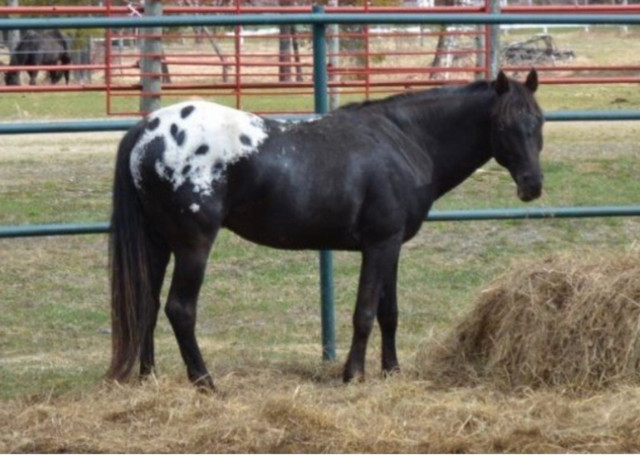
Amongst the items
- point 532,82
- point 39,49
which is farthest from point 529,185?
point 39,49

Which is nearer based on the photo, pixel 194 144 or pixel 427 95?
pixel 194 144

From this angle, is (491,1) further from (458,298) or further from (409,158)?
(409,158)

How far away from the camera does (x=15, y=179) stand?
13.2m

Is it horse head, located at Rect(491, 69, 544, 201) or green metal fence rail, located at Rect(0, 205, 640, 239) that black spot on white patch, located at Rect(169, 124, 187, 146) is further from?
horse head, located at Rect(491, 69, 544, 201)

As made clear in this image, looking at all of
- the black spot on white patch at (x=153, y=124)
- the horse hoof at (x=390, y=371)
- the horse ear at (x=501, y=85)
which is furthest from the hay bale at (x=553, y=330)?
the black spot on white patch at (x=153, y=124)

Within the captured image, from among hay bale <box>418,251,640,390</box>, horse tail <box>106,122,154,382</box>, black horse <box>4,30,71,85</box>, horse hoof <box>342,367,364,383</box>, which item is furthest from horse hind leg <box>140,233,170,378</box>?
→ black horse <box>4,30,71,85</box>

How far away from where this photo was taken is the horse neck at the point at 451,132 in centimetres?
663

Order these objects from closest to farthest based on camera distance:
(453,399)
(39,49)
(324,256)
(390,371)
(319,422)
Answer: (319,422) → (453,399) → (390,371) → (324,256) → (39,49)

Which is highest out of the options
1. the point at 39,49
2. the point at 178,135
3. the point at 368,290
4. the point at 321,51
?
the point at 321,51

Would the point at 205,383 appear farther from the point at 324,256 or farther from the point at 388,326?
the point at 324,256

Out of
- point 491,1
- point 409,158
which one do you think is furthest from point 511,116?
point 491,1

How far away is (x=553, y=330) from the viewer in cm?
613

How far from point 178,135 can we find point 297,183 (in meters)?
0.57

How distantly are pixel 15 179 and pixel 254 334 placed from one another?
5879mm
